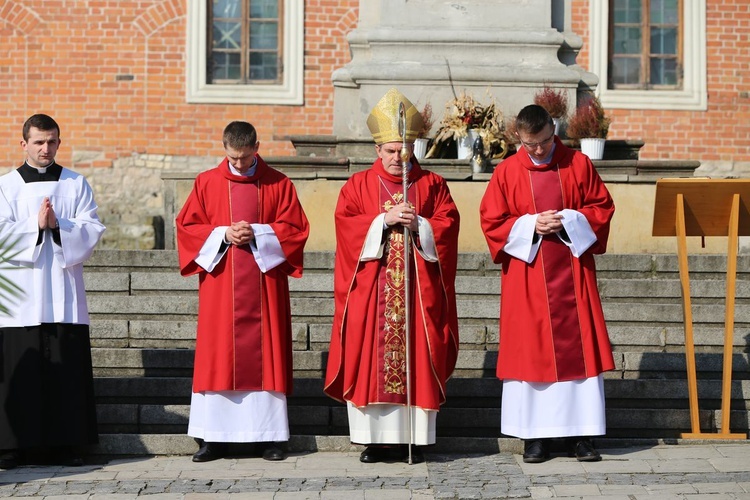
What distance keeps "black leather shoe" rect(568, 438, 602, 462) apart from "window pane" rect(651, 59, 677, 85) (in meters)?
11.0

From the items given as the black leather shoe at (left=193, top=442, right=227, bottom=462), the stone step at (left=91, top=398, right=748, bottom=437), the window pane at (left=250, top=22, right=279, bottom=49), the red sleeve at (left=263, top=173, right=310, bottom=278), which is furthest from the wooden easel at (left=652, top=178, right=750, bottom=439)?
the window pane at (left=250, top=22, right=279, bottom=49)

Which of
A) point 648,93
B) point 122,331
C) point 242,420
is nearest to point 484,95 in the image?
point 122,331

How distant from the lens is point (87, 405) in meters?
8.14

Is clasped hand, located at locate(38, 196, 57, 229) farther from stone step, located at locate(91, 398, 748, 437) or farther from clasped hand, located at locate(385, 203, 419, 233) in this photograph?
clasped hand, located at locate(385, 203, 419, 233)

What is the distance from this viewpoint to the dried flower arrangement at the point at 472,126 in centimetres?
1195

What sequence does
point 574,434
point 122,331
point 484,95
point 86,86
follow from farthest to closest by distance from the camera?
point 86,86 → point 484,95 → point 122,331 → point 574,434

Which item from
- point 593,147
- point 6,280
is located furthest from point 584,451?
Result: point 593,147

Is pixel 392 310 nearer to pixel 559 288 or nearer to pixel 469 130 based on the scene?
pixel 559 288

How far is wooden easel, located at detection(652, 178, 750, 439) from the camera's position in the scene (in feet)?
28.0

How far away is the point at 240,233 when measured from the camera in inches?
322

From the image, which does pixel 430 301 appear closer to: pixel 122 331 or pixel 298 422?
pixel 298 422

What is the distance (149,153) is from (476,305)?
8921 millimetres

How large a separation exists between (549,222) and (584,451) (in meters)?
1.26

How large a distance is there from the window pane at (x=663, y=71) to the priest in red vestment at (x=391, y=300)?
10.6 m
